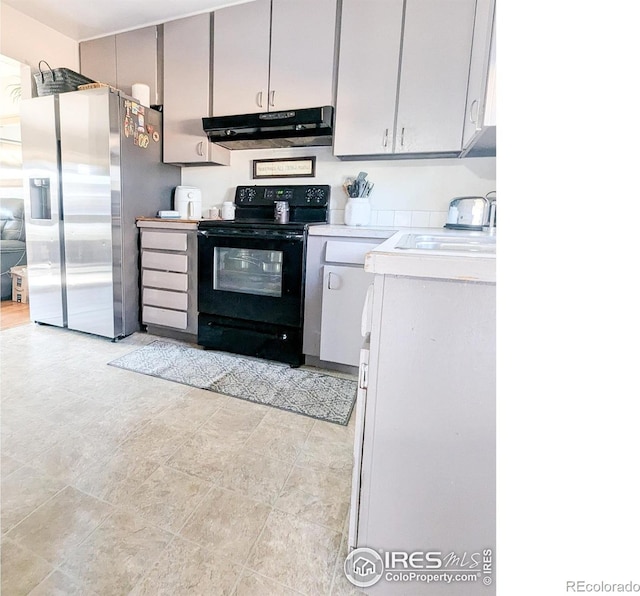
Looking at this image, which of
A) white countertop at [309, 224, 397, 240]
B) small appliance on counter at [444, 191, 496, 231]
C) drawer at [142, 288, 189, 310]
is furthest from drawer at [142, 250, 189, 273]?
small appliance on counter at [444, 191, 496, 231]

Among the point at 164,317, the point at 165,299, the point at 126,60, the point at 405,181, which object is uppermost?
the point at 126,60

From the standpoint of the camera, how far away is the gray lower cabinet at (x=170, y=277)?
2.57 meters

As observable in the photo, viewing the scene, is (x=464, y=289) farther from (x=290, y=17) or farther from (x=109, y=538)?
(x=290, y=17)

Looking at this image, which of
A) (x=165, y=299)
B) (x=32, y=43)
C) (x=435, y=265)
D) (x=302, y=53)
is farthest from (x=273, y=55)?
(x=435, y=265)

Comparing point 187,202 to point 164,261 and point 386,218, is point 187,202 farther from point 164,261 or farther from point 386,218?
point 386,218

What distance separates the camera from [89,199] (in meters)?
2.55

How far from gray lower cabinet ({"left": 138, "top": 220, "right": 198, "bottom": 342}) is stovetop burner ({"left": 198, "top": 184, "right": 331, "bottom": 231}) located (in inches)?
10.0

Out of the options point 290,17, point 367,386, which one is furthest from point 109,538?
point 290,17

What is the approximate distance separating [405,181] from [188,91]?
1769 mm

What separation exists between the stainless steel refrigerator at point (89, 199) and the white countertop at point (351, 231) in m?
1.46

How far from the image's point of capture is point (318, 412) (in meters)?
1.81
